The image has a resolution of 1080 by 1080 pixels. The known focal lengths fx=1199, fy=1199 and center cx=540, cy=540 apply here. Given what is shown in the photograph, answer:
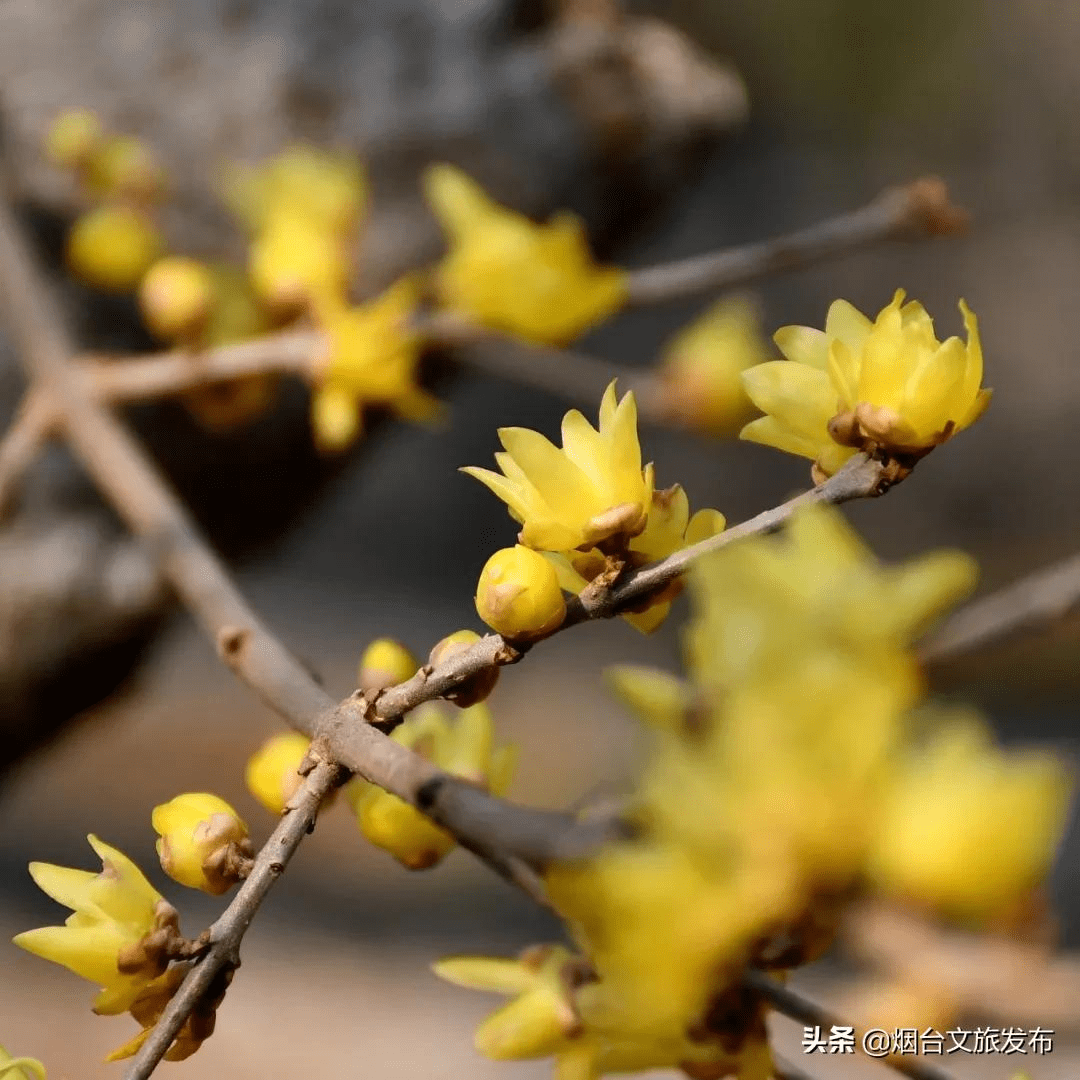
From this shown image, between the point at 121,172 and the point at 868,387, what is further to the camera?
the point at 121,172

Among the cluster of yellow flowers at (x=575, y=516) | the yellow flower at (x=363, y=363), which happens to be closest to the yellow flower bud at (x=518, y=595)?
the cluster of yellow flowers at (x=575, y=516)

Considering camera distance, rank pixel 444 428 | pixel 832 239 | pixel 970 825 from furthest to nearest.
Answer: pixel 444 428 → pixel 832 239 → pixel 970 825

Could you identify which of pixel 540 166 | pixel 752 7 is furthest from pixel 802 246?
pixel 752 7

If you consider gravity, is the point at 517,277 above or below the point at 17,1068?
above

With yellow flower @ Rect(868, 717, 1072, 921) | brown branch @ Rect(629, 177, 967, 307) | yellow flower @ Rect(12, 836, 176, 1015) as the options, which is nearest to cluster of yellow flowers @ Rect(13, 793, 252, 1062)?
yellow flower @ Rect(12, 836, 176, 1015)

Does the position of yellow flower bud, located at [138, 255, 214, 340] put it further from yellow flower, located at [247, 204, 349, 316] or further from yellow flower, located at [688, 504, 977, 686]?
yellow flower, located at [688, 504, 977, 686]

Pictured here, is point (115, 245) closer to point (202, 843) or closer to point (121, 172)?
point (121, 172)

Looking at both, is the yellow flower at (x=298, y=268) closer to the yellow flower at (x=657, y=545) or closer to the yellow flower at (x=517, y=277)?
the yellow flower at (x=517, y=277)

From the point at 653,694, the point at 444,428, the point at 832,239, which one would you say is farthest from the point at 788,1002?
the point at 444,428
